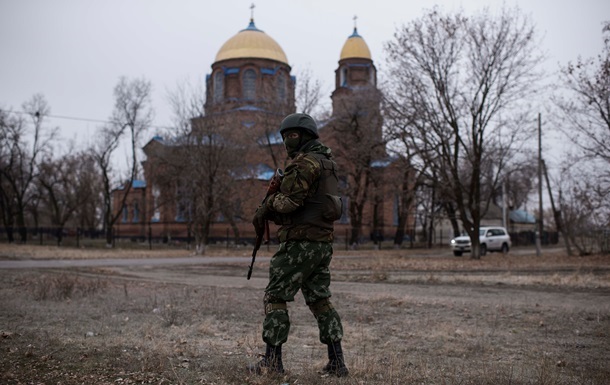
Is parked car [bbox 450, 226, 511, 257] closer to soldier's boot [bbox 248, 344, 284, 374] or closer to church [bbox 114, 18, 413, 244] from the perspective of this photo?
church [bbox 114, 18, 413, 244]

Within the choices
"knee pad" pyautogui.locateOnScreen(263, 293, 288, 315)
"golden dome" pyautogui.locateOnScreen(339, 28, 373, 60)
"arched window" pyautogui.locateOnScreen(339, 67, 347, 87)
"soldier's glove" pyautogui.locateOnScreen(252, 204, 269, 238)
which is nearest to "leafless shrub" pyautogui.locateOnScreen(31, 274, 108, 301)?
"soldier's glove" pyautogui.locateOnScreen(252, 204, 269, 238)

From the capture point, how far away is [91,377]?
4.02 meters

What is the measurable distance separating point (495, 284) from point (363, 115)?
25.8 m

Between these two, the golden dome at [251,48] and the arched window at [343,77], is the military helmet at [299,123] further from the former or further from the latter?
the arched window at [343,77]

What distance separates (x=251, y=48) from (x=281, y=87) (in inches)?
367

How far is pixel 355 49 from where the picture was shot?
2035 inches

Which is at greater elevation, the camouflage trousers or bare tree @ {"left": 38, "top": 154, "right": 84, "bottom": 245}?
bare tree @ {"left": 38, "top": 154, "right": 84, "bottom": 245}

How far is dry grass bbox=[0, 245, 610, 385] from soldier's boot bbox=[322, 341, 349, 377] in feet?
0.31

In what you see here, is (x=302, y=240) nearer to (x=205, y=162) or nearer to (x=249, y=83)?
(x=205, y=162)

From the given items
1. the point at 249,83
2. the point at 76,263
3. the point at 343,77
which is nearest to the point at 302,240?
the point at 76,263

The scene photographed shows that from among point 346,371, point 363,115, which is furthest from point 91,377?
point 363,115

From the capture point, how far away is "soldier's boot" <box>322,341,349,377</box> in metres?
4.32

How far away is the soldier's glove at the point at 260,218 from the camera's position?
457 centimetres

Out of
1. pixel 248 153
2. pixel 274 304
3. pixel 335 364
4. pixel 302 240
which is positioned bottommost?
pixel 335 364
